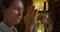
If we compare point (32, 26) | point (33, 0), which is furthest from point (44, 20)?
point (32, 26)

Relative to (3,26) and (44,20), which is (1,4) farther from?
(44,20)

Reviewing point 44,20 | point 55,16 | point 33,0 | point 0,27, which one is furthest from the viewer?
point 55,16

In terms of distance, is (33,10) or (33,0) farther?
(33,0)

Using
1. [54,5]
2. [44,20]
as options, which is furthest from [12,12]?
[54,5]

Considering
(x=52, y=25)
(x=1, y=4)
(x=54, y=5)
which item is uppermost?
(x=1, y=4)

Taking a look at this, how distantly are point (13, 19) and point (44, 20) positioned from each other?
2.29 ft

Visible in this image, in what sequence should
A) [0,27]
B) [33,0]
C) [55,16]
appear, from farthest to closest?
[55,16] → [33,0] → [0,27]

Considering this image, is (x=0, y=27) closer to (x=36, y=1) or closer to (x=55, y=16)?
(x=36, y=1)

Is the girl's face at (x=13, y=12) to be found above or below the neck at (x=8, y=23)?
above

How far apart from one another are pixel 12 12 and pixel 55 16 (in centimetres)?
102

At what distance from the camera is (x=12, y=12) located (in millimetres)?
523

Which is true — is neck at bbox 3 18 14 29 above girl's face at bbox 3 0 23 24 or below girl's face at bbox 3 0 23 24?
below

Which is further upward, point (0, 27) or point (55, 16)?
point (0, 27)

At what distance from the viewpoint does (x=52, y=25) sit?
1.45m
